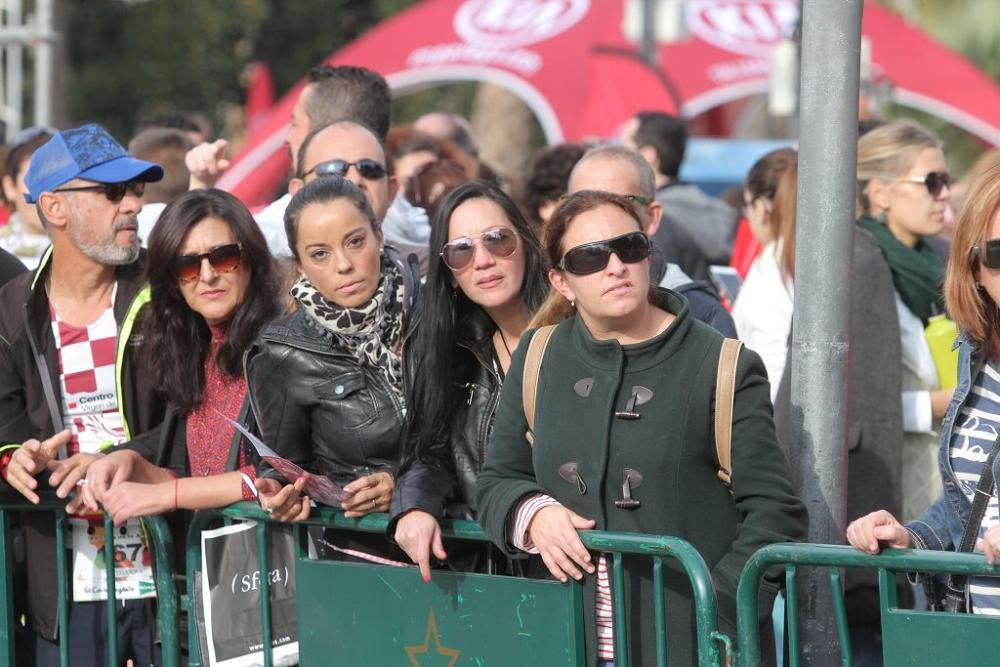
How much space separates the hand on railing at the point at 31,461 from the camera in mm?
4500

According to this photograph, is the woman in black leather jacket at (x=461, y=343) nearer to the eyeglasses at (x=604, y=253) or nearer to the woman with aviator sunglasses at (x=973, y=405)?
the eyeglasses at (x=604, y=253)

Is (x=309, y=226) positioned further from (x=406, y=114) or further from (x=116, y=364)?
(x=406, y=114)

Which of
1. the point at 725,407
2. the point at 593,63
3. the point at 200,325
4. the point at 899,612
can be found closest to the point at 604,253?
the point at 725,407

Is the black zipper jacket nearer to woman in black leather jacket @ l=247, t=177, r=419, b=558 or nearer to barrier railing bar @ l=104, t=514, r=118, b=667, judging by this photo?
barrier railing bar @ l=104, t=514, r=118, b=667

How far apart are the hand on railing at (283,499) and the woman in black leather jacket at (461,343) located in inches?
12.3

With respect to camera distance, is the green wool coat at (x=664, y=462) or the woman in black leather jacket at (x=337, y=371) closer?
the green wool coat at (x=664, y=462)

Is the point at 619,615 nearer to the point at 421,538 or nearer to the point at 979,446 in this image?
the point at 421,538

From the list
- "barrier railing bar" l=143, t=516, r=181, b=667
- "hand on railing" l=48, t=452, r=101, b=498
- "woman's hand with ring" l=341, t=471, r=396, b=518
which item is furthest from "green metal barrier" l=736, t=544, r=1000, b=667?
"hand on railing" l=48, t=452, r=101, b=498

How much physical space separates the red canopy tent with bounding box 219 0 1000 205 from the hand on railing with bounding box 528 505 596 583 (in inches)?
404

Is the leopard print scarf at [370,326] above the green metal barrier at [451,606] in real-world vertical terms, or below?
above

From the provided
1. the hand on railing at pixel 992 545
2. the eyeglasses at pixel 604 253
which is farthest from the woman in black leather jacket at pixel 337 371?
the hand on railing at pixel 992 545

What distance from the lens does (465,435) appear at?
411 centimetres

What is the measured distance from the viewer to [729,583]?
11.4 feet

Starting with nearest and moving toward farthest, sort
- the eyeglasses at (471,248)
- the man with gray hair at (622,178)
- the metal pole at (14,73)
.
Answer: the eyeglasses at (471,248), the man with gray hair at (622,178), the metal pole at (14,73)
